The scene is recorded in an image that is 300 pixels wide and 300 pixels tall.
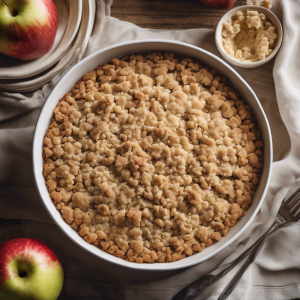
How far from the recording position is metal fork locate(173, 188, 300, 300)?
152cm

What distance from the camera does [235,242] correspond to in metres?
1.56

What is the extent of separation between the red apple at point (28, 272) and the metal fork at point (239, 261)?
59cm

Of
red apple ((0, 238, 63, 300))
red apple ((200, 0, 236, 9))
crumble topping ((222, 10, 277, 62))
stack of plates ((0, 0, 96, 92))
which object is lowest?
red apple ((0, 238, 63, 300))

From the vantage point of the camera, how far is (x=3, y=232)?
1.64 metres

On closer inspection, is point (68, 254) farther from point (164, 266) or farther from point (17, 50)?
point (17, 50)

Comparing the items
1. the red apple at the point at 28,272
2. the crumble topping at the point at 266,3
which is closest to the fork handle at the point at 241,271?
the red apple at the point at 28,272

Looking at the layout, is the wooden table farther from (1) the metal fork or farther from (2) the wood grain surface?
(1) the metal fork

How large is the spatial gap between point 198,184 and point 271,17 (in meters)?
0.95

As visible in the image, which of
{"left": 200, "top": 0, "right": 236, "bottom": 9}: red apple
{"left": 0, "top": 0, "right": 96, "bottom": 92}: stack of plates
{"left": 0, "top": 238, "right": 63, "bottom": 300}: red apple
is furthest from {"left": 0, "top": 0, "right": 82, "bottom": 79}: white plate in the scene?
{"left": 0, "top": 238, "right": 63, "bottom": 300}: red apple

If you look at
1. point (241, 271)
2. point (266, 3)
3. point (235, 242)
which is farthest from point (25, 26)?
point (241, 271)

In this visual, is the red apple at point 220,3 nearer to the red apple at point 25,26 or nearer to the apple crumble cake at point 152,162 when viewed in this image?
Result: the apple crumble cake at point 152,162

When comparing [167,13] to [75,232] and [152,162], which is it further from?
[75,232]

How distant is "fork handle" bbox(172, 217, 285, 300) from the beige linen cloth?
3cm

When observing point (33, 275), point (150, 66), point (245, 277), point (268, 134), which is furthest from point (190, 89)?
point (33, 275)
